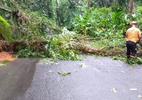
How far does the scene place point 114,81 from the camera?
6.87m

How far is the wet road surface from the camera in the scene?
5.58 meters

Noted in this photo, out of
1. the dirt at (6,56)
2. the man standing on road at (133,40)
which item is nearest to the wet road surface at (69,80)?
the dirt at (6,56)

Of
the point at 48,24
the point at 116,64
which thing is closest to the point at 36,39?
the point at 48,24

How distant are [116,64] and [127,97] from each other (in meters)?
3.85

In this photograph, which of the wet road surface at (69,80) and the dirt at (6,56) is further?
the dirt at (6,56)

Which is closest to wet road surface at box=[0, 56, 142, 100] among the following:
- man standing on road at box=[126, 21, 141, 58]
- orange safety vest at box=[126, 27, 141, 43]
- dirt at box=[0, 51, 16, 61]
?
dirt at box=[0, 51, 16, 61]

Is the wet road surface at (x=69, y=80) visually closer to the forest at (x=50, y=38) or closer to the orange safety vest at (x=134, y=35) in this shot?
the forest at (x=50, y=38)

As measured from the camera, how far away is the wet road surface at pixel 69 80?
558 cm

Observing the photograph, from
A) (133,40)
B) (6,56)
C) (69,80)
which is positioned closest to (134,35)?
(133,40)

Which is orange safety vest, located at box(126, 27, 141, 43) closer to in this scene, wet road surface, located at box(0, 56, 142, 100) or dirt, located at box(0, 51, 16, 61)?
wet road surface, located at box(0, 56, 142, 100)

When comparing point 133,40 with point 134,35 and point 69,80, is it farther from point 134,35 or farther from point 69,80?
point 69,80

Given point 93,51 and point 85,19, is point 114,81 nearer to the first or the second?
point 93,51

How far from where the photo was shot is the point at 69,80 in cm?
680

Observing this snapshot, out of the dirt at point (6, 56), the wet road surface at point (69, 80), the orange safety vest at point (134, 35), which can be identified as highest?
the orange safety vest at point (134, 35)
